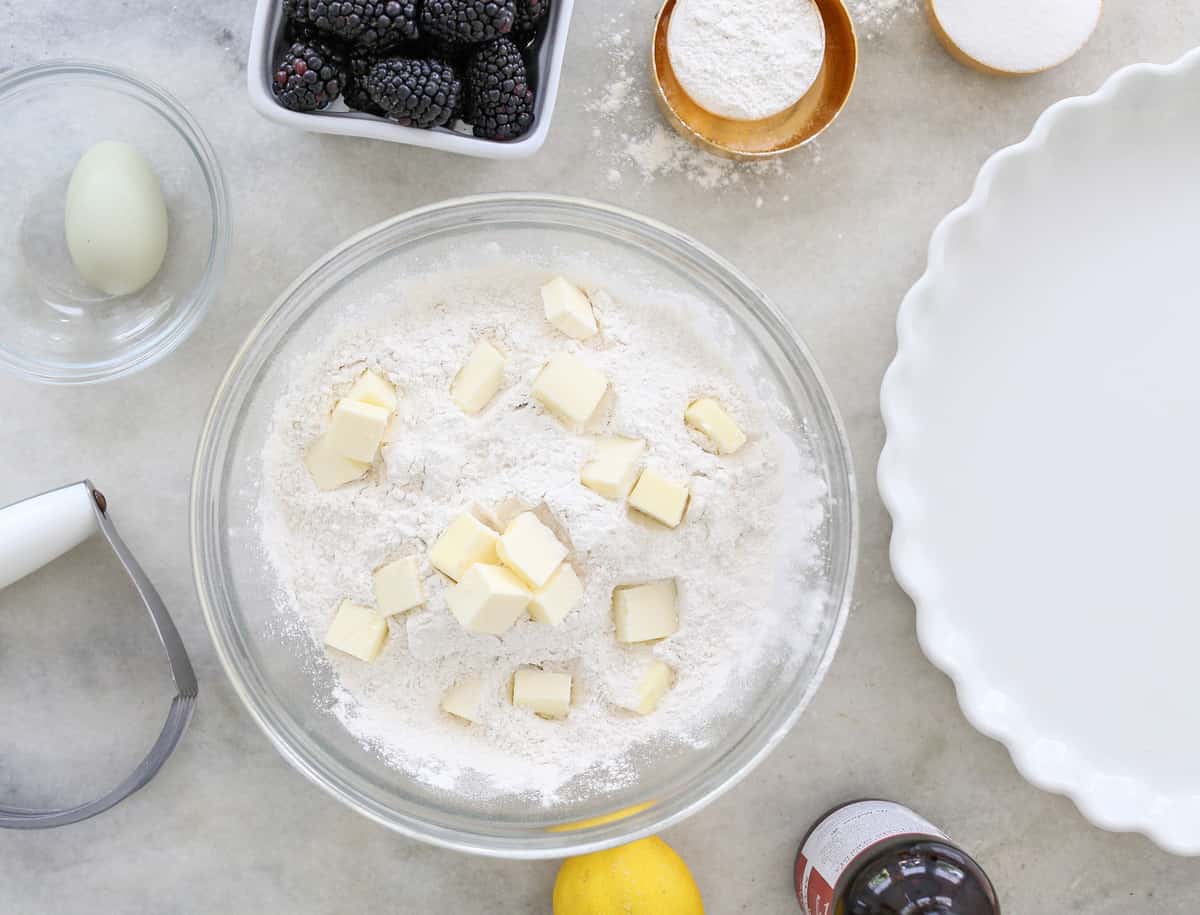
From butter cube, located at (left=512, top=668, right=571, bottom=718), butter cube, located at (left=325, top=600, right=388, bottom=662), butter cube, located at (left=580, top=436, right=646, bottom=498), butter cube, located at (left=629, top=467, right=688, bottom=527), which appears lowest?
butter cube, located at (left=512, top=668, right=571, bottom=718)

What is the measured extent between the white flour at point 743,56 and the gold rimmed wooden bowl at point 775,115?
0.10 feet

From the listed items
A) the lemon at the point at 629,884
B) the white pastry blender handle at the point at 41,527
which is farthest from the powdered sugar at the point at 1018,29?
the white pastry blender handle at the point at 41,527

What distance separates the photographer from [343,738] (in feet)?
3.84

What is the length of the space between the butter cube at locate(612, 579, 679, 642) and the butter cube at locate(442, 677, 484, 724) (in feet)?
0.62

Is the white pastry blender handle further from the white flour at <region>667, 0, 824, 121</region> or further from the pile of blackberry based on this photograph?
the white flour at <region>667, 0, 824, 121</region>

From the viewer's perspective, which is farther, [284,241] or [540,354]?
[284,241]

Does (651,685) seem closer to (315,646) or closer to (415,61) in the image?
(315,646)

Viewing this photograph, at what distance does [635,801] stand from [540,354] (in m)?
0.60

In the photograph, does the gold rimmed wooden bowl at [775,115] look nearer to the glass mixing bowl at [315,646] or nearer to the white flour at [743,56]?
the white flour at [743,56]

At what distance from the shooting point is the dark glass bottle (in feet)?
3.40

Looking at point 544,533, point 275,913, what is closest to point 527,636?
point 544,533

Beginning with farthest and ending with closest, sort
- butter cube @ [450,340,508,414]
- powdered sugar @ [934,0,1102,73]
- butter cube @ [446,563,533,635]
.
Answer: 1. powdered sugar @ [934,0,1102,73]
2. butter cube @ [450,340,508,414]
3. butter cube @ [446,563,533,635]

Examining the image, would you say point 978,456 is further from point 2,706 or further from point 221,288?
point 2,706

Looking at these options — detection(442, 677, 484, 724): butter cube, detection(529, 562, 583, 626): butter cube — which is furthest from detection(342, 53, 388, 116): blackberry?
detection(442, 677, 484, 724): butter cube
